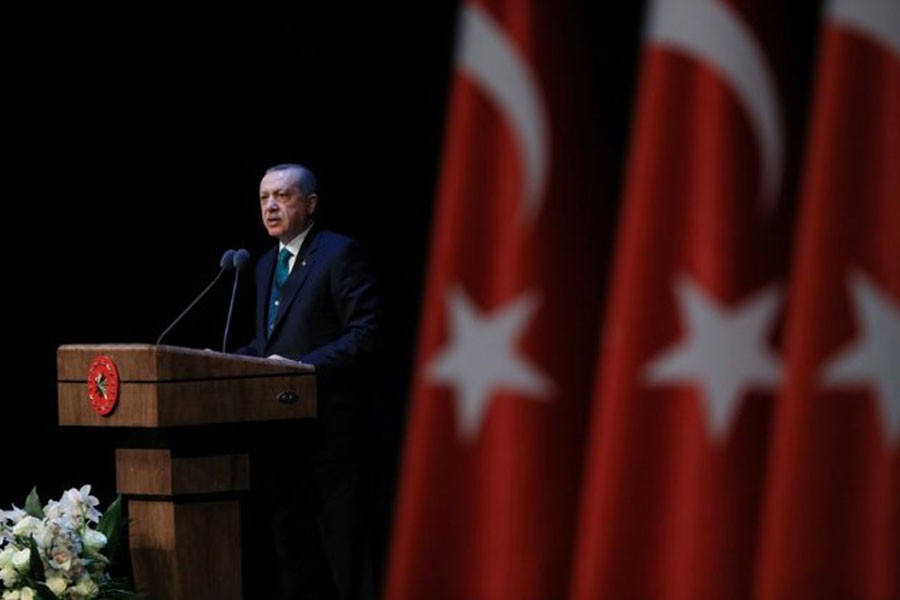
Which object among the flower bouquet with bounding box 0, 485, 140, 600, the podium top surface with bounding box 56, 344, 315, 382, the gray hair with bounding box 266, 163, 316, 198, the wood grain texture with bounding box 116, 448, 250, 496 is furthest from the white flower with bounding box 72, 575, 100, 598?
the gray hair with bounding box 266, 163, 316, 198

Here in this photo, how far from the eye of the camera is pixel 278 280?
4.82 metres

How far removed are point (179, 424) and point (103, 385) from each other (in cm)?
22

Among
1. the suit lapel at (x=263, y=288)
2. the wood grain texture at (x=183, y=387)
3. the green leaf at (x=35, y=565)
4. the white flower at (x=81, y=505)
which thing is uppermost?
the suit lapel at (x=263, y=288)

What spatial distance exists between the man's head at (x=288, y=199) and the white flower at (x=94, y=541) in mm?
966

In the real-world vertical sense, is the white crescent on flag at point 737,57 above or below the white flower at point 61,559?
above

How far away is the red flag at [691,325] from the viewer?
1.82 m

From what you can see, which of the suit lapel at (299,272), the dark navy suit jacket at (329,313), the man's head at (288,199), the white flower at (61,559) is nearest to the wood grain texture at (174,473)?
the white flower at (61,559)

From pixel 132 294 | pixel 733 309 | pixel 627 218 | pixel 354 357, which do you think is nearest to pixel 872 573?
pixel 733 309

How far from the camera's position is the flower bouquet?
427 cm

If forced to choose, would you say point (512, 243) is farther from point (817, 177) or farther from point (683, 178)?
point (817, 177)

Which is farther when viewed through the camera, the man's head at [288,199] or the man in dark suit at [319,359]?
the man's head at [288,199]

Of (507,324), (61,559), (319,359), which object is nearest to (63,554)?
(61,559)

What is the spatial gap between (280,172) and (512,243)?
2.82 meters

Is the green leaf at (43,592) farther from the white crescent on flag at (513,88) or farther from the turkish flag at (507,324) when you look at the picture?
the white crescent on flag at (513,88)
